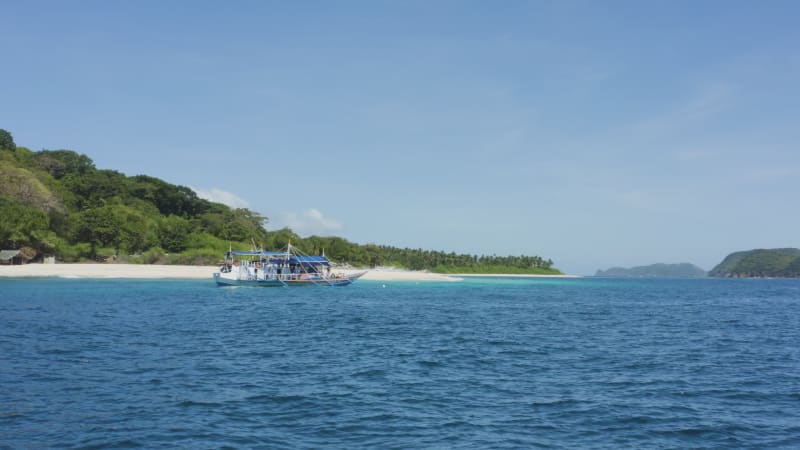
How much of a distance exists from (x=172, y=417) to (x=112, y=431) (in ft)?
4.92

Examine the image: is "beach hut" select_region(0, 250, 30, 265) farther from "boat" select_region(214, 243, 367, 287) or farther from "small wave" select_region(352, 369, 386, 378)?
"small wave" select_region(352, 369, 386, 378)

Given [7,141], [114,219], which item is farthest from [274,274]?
[7,141]

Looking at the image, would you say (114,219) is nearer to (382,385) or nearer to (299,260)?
(299,260)

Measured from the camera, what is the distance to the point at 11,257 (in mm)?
83312

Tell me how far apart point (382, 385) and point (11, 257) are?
3352 inches

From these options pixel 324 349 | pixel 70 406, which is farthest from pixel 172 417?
pixel 324 349

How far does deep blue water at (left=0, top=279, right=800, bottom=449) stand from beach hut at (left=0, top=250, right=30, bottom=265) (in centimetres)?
5614

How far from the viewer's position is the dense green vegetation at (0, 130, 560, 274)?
96.6 m

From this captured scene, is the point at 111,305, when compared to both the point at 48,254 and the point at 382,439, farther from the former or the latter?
the point at 48,254

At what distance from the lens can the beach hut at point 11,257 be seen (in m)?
83.2

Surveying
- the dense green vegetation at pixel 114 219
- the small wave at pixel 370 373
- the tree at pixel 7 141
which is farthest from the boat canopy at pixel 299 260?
the tree at pixel 7 141

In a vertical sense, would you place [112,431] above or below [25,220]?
below

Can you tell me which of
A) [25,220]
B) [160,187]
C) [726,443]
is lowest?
[726,443]

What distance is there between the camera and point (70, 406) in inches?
594
